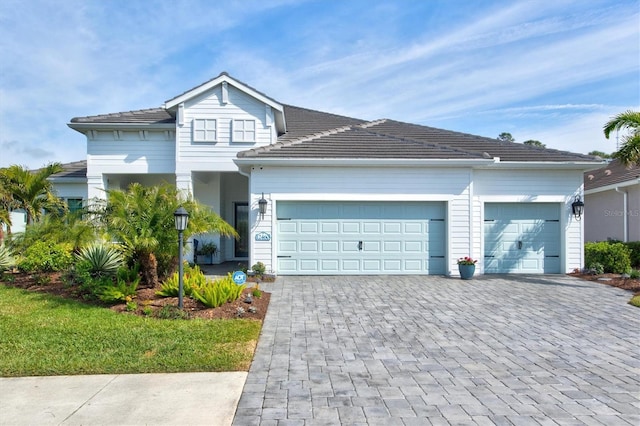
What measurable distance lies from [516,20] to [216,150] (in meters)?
10.1

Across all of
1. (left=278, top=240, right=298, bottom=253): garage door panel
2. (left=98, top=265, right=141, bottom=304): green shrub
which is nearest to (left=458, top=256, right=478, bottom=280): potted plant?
(left=278, top=240, right=298, bottom=253): garage door panel

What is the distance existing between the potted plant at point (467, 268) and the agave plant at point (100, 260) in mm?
9057

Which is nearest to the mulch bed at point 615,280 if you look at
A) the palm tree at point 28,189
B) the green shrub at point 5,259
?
the green shrub at point 5,259

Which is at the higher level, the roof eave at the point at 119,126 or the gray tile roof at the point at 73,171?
the roof eave at the point at 119,126

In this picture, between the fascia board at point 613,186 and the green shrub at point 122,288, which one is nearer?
the green shrub at point 122,288

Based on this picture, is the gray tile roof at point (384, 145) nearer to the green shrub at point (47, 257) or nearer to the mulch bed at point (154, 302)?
the mulch bed at point (154, 302)

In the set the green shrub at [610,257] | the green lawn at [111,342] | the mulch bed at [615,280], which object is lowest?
the green lawn at [111,342]

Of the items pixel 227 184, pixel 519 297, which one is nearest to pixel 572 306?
pixel 519 297

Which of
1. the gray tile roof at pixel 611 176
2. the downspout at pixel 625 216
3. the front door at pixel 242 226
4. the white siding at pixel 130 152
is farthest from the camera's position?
the front door at pixel 242 226

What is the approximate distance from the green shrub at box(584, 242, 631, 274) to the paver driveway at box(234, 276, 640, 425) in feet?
11.2

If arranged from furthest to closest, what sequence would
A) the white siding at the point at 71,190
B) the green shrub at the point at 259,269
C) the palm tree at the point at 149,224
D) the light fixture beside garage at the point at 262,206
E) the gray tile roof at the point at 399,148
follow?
the white siding at the point at 71,190 < the gray tile roof at the point at 399,148 < the light fixture beside garage at the point at 262,206 < the green shrub at the point at 259,269 < the palm tree at the point at 149,224

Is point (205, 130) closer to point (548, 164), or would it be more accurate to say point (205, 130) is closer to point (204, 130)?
point (204, 130)

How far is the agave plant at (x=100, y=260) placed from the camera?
8109 millimetres

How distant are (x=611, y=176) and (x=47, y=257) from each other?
20.9 metres
